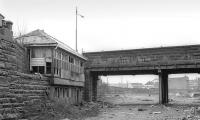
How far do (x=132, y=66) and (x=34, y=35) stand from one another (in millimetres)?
17354

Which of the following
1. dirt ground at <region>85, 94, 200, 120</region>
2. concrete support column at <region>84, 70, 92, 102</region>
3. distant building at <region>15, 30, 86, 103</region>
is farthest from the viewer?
concrete support column at <region>84, 70, 92, 102</region>

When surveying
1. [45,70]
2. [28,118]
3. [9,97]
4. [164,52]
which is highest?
[164,52]

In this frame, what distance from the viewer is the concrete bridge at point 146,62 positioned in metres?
38.8

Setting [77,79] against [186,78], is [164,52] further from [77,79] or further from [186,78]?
[186,78]

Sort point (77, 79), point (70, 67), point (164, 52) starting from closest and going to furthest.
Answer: point (70, 67) → point (77, 79) → point (164, 52)

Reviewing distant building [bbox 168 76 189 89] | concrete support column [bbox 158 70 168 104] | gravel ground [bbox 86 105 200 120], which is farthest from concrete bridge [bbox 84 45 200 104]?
distant building [bbox 168 76 189 89]

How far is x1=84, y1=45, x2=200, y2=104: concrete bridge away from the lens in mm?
38812

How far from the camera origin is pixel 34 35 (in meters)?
27.0

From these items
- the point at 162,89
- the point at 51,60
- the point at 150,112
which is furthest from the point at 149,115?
the point at 162,89

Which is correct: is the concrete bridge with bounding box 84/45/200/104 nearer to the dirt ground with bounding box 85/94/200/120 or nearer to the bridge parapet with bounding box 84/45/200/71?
the bridge parapet with bounding box 84/45/200/71

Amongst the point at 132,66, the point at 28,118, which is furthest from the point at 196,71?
the point at 28,118

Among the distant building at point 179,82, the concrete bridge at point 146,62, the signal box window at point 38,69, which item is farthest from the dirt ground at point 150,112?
the distant building at point 179,82

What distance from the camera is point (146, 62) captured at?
41.3 m

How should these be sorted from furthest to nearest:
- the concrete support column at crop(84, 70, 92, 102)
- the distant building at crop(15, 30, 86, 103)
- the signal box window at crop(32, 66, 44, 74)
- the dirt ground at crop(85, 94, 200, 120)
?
the concrete support column at crop(84, 70, 92, 102)
the signal box window at crop(32, 66, 44, 74)
the distant building at crop(15, 30, 86, 103)
the dirt ground at crop(85, 94, 200, 120)
